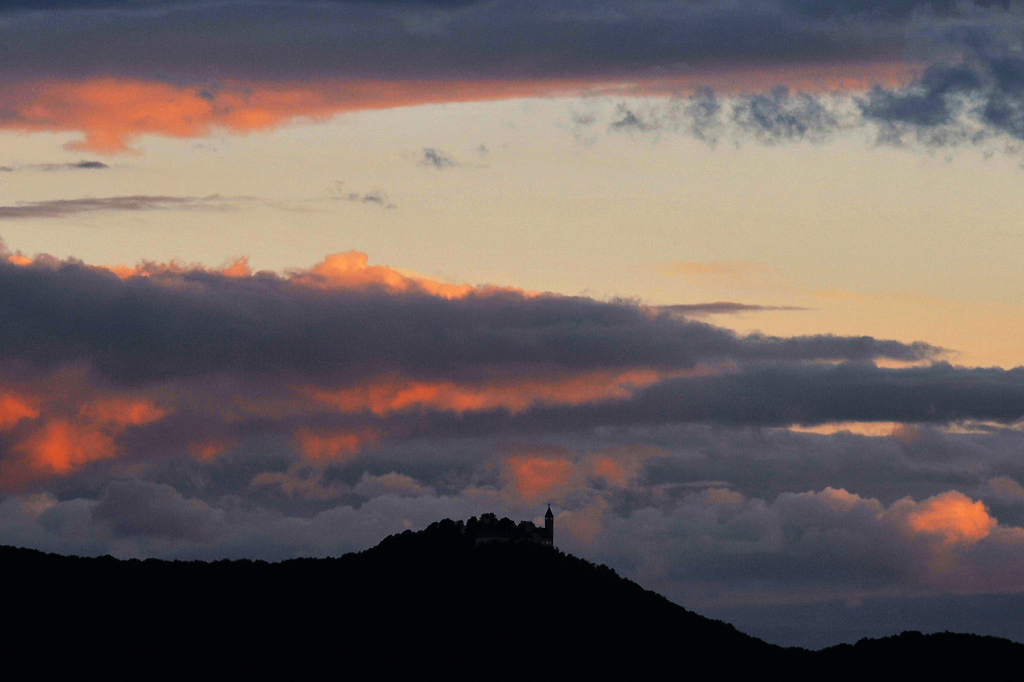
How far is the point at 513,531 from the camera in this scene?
19350cm

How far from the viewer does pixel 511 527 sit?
635ft

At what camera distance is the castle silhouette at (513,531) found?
193125 mm

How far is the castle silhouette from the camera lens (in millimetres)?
193125
